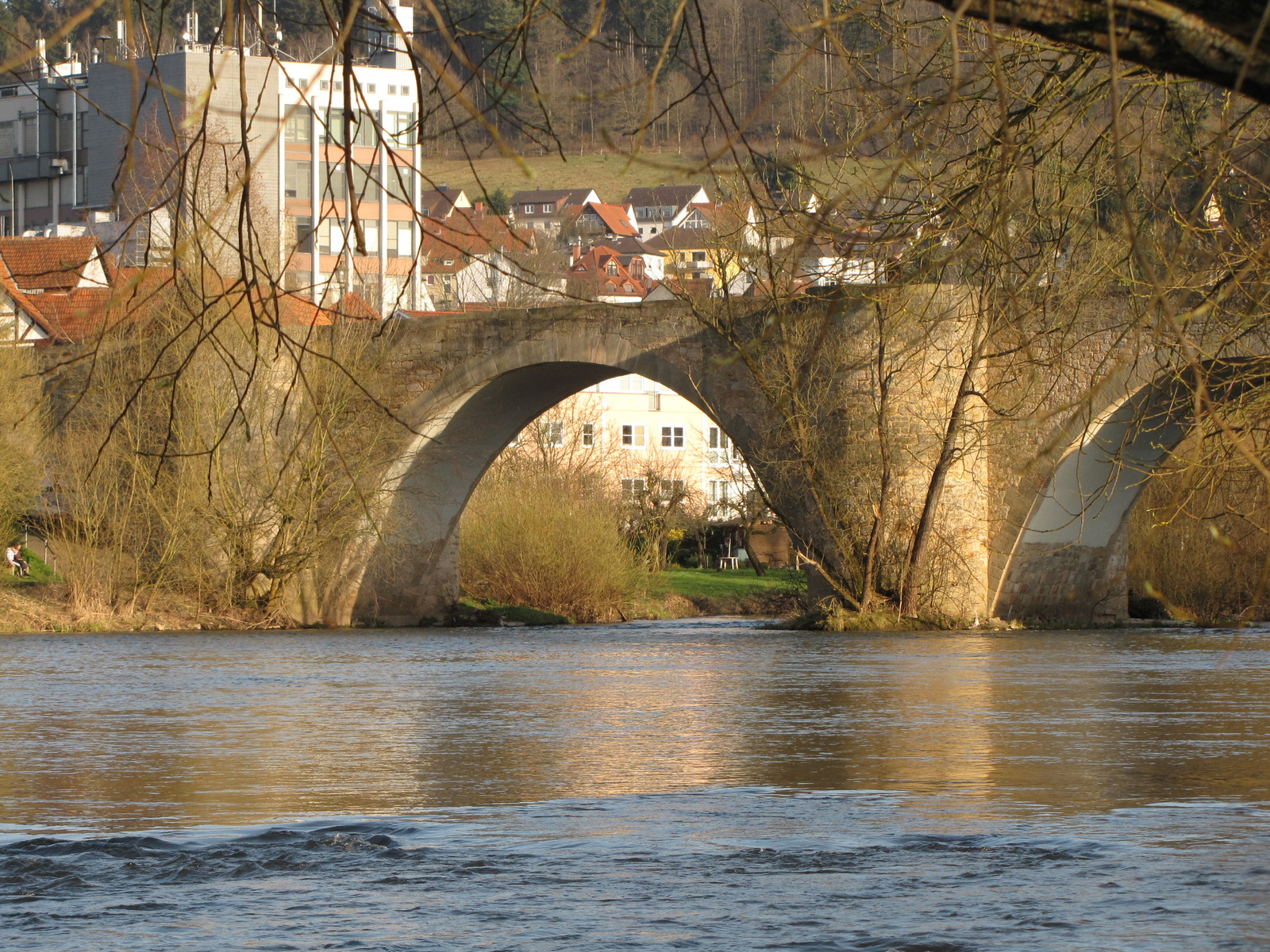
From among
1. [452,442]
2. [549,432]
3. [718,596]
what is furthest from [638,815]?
[549,432]

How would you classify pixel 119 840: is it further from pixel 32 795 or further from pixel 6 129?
pixel 6 129

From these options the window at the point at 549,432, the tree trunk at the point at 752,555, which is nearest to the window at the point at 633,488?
the window at the point at 549,432

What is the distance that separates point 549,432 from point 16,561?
1511cm

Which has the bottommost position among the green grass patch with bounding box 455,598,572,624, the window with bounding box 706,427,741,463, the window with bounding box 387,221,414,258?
the green grass patch with bounding box 455,598,572,624

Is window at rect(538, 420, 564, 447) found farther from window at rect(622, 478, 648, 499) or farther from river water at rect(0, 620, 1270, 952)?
river water at rect(0, 620, 1270, 952)

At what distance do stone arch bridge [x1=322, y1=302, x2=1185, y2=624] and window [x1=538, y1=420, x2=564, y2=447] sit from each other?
11.2m

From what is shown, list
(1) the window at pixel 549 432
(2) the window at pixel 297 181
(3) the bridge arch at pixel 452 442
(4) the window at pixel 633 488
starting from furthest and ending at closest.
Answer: (2) the window at pixel 297 181
(4) the window at pixel 633 488
(1) the window at pixel 549 432
(3) the bridge arch at pixel 452 442

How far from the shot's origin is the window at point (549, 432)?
3784cm

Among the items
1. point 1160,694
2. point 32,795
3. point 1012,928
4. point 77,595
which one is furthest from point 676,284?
point 1012,928

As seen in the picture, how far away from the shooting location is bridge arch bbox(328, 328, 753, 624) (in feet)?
75.5

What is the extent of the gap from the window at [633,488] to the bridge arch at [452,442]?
13820mm

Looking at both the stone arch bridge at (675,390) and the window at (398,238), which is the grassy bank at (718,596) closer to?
the stone arch bridge at (675,390)

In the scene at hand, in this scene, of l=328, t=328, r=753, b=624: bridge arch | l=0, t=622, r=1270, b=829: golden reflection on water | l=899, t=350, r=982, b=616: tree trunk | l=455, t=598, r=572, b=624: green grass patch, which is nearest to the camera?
l=0, t=622, r=1270, b=829: golden reflection on water

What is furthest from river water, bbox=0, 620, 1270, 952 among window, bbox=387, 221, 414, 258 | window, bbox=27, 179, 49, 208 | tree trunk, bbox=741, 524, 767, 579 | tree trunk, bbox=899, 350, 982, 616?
window, bbox=27, 179, 49, 208
